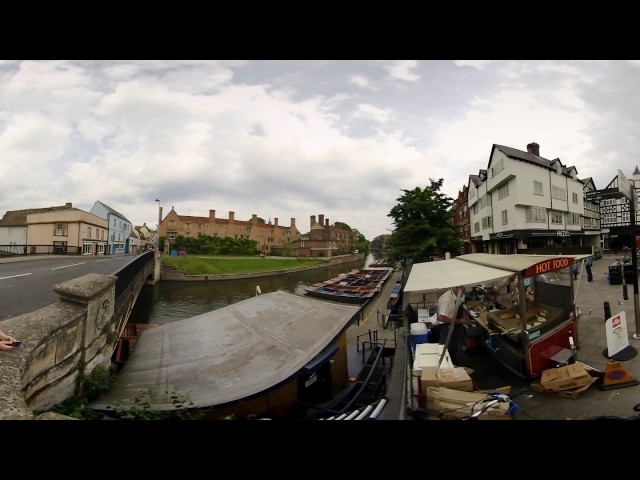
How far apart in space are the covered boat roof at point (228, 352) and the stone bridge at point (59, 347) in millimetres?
462

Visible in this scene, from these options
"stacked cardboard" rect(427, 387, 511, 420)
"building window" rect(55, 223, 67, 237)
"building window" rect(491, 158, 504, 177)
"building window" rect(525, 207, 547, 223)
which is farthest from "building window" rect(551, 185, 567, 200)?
→ "building window" rect(55, 223, 67, 237)

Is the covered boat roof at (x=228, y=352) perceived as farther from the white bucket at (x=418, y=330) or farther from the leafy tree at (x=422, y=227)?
the leafy tree at (x=422, y=227)

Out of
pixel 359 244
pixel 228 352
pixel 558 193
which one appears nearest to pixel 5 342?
pixel 228 352

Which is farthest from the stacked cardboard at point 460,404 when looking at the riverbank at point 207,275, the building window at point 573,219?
the building window at point 573,219

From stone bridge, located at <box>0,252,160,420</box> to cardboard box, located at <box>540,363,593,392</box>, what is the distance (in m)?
5.32

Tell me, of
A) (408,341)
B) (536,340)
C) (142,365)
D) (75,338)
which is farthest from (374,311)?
(75,338)

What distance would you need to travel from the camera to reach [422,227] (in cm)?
1653

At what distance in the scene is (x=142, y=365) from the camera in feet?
13.1

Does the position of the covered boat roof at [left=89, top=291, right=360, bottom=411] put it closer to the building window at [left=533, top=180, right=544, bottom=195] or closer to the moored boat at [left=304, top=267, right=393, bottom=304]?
the moored boat at [left=304, top=267, right=393, bottom=304]

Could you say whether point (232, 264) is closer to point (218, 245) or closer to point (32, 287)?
point (218, 245)

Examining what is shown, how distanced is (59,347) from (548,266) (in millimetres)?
6490

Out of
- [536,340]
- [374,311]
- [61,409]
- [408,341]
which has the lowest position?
[374,311]
